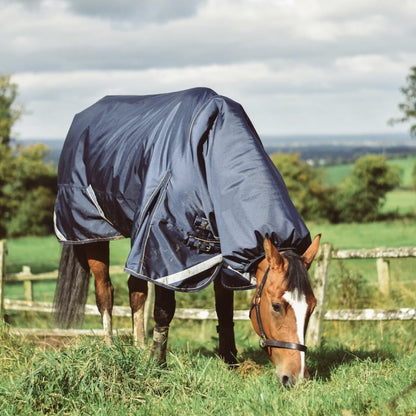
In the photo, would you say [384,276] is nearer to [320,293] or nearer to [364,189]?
[320,293]

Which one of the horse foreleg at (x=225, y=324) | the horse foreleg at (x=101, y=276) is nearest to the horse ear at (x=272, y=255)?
the horse foreleg at (x=225, y=324)

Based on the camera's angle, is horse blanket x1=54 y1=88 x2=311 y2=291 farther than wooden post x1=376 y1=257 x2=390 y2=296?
No

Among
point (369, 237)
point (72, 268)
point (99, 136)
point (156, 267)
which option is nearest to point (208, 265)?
point (156, 267)

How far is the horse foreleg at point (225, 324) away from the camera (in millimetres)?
6023

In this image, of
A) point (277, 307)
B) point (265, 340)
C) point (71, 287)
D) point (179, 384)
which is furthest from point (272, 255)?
point (71, 287)

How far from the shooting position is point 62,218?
6770 mm

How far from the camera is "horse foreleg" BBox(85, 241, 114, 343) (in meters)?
6.70

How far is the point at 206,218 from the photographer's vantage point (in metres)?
5.18

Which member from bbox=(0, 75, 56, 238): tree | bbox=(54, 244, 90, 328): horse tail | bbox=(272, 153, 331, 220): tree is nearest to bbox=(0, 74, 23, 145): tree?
bbox=(0, 75, 56, 238): tree

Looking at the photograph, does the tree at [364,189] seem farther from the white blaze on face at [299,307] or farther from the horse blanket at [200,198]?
the white blaze on face at [299,307]

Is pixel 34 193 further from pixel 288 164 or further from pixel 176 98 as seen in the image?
pixel 176 98

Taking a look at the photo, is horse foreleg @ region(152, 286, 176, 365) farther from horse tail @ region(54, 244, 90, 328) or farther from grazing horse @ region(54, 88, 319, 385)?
horse tail @ region(54, 244, 90, 328)

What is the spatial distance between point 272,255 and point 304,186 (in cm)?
3843

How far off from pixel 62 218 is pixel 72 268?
0.79 metres
